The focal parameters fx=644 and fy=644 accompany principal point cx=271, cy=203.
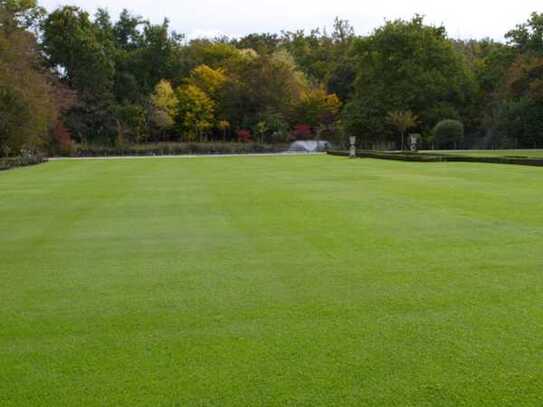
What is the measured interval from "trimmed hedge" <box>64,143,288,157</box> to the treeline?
181cm

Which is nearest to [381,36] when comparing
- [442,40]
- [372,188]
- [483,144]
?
[442,40]

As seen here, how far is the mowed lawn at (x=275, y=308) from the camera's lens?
322 centimetres

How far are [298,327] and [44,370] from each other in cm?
154

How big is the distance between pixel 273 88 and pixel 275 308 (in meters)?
47.4

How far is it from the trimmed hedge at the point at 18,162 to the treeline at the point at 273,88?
2.21 metres

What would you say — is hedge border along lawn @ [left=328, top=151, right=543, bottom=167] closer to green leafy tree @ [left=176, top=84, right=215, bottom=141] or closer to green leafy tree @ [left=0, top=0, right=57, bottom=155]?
green leafy tree @ [left=0, top=0, right=57, bottom=155]

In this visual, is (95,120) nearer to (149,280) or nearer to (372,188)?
(372,188)

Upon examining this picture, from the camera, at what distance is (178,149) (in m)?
47.5

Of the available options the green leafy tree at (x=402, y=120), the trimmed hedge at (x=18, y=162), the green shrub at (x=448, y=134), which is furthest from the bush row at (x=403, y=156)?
the trimmed hedge at (x=18, y=162)

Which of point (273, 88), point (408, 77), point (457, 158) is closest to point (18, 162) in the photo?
point (457, 158)

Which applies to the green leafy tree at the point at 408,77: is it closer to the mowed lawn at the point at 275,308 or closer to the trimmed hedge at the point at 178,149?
the trimmed hedge at the point at 178,149

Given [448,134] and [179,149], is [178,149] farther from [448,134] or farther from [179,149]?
[448,134]

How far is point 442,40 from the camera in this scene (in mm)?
44875

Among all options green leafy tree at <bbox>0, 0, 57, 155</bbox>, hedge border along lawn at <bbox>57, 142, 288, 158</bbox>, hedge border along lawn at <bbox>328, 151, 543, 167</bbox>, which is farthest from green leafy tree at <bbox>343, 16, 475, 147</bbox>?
green leafy tree at <bbox>0, 0, 57, 155</bbox>
